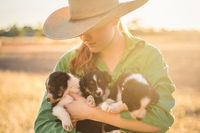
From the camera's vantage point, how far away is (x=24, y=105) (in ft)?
38.9

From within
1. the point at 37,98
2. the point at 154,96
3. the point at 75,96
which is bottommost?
the point at 37,98

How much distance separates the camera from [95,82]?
14.7 ft

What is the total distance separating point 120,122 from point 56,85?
563mm

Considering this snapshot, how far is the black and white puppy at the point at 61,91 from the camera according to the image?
448 cm

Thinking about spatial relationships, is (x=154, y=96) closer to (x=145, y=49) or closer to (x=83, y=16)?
(x=145, y=49)

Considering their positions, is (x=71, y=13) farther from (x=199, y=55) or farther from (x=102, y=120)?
(x=199, y=55)

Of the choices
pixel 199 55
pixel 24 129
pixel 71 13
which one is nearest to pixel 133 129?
pixel 71 13

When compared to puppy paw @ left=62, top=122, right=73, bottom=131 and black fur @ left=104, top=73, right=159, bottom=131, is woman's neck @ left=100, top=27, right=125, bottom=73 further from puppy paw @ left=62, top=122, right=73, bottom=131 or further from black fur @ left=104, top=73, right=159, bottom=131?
puppy paw @ left=62, top=122, right=73, bottom=131

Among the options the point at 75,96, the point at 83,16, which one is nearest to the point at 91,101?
the point at 75,96

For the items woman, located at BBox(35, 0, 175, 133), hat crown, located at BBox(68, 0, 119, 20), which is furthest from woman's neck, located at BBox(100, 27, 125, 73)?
hat crown, located at BBox(68, 0, 119, 20)

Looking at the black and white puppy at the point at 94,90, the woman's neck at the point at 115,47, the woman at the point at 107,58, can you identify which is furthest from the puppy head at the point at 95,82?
the woman's neck at the point at 115,47

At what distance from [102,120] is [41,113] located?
0.58 m

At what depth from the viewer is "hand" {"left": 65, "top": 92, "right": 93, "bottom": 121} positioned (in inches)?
177

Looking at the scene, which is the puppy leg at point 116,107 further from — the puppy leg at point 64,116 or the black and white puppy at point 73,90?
the puppy leg at point 64,116
